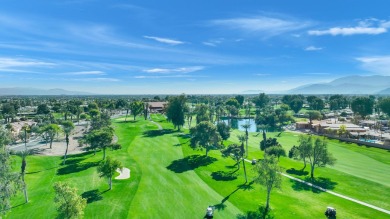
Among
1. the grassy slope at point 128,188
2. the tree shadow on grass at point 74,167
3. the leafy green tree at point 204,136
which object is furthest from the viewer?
the leafy green tree at point 204,136

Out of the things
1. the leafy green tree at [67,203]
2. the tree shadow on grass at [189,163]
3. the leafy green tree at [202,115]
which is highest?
the leafy green tree at [202,115]

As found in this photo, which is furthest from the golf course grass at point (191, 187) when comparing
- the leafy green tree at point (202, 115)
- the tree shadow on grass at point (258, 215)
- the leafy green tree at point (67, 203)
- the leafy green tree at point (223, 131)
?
the leafy green tree at point (202, 115)

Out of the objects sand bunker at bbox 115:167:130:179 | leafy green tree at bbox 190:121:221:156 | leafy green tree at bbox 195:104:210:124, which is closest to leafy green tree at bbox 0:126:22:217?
sand bunker at bbox 115:167:130:179

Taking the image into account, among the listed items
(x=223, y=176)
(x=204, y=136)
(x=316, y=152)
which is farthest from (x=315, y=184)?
(x=204, y=136)

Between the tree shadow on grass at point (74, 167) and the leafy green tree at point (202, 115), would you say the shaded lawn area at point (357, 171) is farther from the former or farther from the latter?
the tree shadow on grass at point (74, 167)

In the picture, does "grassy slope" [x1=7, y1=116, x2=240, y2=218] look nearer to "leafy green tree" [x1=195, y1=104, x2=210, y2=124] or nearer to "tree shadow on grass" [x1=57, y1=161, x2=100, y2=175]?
"tree shadow on grass" [x1=57, y1=161, x2=100, y2=175]

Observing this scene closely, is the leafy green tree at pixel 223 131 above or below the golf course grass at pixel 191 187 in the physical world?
above
